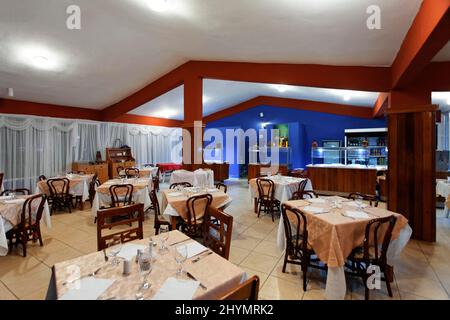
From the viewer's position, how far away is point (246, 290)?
108 centimetres

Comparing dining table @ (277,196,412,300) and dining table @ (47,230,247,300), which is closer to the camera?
dining table @ (47,230,247,300)

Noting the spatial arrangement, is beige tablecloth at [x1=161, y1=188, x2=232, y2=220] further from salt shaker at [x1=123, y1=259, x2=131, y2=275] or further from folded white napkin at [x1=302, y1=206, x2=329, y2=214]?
salt shaker at [x1=123, y1=259, x2=131, y2=275]

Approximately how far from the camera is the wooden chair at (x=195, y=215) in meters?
3.09

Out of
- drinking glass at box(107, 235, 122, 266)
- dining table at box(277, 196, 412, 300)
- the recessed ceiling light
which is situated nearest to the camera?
drinking glass at box(107, 235, 122, 266)

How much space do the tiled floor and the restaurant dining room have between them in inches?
0.9

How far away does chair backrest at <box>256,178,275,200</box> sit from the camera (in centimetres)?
478

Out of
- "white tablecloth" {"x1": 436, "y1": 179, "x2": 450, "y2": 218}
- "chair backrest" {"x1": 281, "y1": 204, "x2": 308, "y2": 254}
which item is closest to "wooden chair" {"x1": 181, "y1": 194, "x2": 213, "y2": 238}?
"chair backrest" {"x1": 281, "y1": 204, "x2": 308, "y2": 254}

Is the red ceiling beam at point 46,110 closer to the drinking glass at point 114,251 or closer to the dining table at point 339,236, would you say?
the drinking glass at point 114,251

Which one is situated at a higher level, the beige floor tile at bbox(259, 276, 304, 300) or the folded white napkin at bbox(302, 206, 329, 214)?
the folded white napkin at bbox(302, 206, 329, 214)

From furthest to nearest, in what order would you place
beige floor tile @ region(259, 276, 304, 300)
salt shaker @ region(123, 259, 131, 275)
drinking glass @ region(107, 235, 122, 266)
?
beige floor tile @ region(259, 276, 304, 300) < drinking glass @ region(107, 235, 122, 266) < salt shaker @ region(123, 259, 131, 275)

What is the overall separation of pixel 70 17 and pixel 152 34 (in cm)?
136

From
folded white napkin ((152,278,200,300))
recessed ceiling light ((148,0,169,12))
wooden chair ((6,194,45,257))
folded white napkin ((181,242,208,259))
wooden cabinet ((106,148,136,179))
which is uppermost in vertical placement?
recessed ceiling light ((148,0,169,12))
